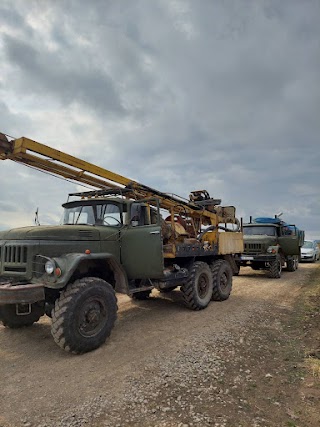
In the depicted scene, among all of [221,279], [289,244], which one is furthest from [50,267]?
[289,244]

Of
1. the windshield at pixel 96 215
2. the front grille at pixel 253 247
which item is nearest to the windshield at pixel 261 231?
the front grille at pixel 253 247

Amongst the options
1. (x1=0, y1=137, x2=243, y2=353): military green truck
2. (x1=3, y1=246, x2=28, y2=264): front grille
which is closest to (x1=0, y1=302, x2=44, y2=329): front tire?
(x1=0, y1=137, x2=243, y2=353): military green truck

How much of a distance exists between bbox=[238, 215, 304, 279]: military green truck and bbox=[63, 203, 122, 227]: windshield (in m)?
7.59

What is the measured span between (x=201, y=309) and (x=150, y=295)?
2.08 meters

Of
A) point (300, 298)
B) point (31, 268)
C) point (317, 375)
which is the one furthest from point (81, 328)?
point (300, 298)

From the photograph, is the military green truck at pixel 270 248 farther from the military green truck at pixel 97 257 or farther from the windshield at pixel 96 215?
the windshield at pixel 96 215

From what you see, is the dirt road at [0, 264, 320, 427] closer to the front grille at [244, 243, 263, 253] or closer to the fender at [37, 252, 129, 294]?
the fender at [37, 252, 129, 294]

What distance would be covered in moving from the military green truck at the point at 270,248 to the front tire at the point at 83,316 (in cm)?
850

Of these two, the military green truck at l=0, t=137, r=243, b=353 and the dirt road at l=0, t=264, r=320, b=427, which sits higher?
the military green truck at l=0, t=137, r=243, b=353

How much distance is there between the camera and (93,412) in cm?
347

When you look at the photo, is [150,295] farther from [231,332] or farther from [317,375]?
[317,375]

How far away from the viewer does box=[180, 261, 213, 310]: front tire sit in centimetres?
758

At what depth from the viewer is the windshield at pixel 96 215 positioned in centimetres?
664

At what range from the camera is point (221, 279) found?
905 cm
